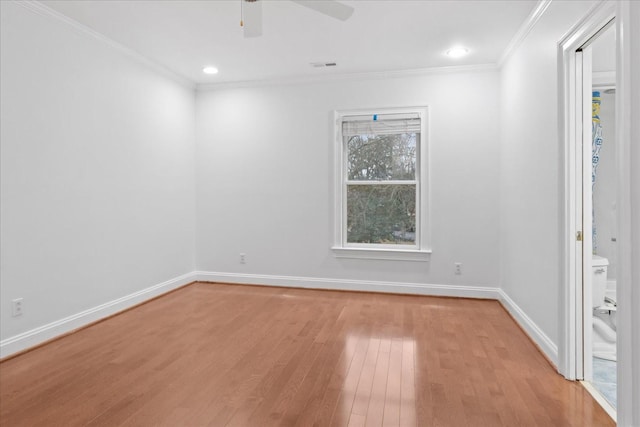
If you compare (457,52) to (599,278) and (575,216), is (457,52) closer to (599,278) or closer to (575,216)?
(575,216)

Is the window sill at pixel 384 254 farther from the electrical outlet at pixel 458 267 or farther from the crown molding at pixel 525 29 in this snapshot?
A: the crown molding at pixel 525 29

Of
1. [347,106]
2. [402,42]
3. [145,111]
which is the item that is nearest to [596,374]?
[402,42]

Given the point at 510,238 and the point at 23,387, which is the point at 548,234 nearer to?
the point at 510,238

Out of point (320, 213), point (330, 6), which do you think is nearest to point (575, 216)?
point (330, 6)

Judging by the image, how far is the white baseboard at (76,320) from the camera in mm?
2721

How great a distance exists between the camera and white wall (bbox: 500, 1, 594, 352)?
2525mm

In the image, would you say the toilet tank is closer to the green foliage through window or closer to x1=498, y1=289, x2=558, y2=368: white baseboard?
x1=498, y1=289, x2=558, y2=368: white baseboard

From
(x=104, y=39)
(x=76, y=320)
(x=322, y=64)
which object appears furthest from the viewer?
(x=322, y=64)

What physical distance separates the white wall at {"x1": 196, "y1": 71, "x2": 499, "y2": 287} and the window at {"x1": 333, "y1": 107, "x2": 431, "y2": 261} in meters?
0.12

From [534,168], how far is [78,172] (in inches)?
152

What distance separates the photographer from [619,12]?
165 cm

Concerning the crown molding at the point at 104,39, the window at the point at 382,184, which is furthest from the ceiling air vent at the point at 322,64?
the crown molding at the point at 104,39

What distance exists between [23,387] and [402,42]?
397 cm

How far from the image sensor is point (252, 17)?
2.13m
